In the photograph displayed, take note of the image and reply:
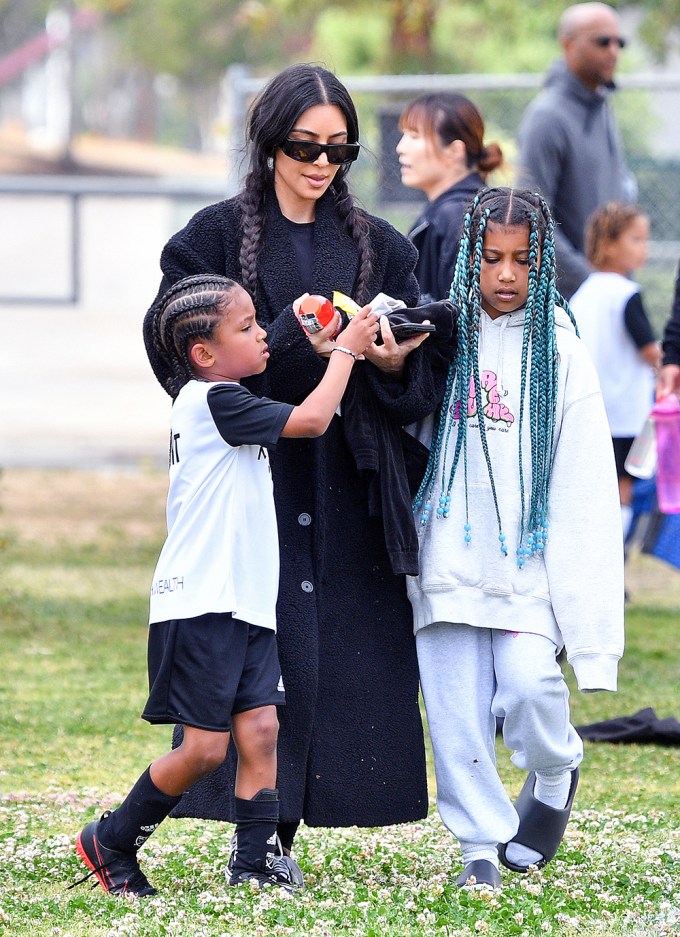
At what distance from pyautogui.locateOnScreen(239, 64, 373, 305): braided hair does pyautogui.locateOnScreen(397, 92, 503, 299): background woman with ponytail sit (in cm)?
107

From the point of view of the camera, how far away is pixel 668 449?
6.44 metres

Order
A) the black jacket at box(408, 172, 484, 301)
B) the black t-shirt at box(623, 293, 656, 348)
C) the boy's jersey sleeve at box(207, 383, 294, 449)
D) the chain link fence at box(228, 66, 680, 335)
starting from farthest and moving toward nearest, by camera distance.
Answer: the chain link fence at box(228, 66, 680, 335)
the black t-shirt at box(623, 293, 656, 348)
the black jacket at box(408, 172, 484, 301)
the boy's jersey sleeve at box(207, 383, 294, 449)

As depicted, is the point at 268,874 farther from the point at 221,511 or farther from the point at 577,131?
the point at 577,131

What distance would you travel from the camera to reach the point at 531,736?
4.09 metres

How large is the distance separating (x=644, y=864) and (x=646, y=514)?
152 inches

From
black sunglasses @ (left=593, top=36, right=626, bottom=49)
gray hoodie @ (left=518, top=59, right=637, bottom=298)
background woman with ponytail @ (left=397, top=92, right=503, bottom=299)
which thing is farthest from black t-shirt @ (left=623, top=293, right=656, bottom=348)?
background woman with ponytail @ (left=397, top=92, right=503, bottom=299)

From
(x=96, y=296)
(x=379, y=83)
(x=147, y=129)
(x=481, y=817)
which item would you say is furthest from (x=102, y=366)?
(x=147, y=129)

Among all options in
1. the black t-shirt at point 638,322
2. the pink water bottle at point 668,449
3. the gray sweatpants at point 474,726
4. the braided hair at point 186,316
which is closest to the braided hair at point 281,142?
the braided hair at point 186,316

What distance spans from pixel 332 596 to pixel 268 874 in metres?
0.67

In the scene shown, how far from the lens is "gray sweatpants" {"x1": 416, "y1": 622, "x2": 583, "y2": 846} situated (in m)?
4.09

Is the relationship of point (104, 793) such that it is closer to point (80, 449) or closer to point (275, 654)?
point (275, 654)

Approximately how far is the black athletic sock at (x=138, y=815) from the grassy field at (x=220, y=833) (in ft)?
0.45

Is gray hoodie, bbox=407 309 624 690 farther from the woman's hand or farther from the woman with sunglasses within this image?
the woman's hand

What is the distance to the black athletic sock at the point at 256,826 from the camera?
12.8 ft
